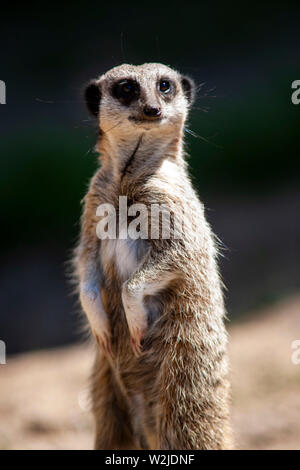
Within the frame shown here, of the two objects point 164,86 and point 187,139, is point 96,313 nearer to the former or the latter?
point 164,86

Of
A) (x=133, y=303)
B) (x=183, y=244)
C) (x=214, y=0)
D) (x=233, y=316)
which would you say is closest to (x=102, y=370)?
(x=133, y=303)

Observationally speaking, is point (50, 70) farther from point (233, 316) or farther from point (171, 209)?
point (171, 209)

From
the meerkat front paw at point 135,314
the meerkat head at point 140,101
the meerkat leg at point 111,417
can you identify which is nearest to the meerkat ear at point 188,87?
the meerkat head at point 140,101

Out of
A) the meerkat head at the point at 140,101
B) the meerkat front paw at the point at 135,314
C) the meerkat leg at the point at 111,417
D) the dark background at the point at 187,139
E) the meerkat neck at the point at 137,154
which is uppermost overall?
→ the dark background at the point at 187,139

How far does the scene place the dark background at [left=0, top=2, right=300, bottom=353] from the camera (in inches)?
253

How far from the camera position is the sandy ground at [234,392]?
4.09 m

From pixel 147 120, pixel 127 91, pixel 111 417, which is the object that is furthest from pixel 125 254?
pixel 111 417

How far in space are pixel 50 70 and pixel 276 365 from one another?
6.54 m

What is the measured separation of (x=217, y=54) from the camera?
33.4 feet

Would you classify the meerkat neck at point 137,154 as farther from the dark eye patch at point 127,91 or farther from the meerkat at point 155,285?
the dark eye patch at point 127,91

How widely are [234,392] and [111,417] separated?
1559 mm

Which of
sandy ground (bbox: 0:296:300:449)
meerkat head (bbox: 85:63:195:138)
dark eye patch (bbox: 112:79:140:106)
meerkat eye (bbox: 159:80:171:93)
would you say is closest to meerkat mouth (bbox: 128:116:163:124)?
meerkat head (bbox: 85:63:195:138)

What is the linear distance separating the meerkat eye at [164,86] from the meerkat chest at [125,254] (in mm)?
677

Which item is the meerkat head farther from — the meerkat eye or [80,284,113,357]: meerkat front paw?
[80,284,113,357]: meerkat front paw
